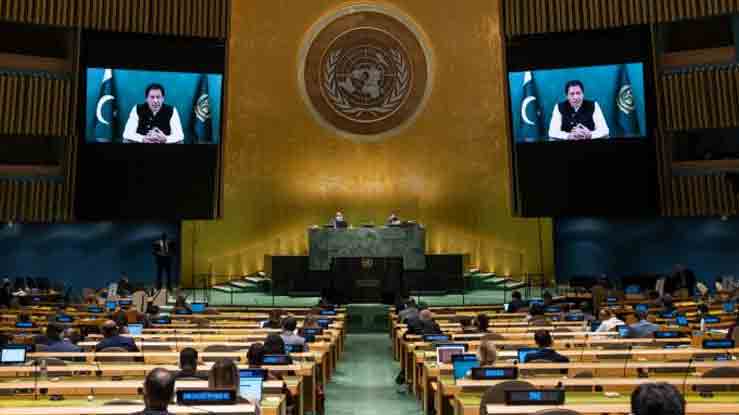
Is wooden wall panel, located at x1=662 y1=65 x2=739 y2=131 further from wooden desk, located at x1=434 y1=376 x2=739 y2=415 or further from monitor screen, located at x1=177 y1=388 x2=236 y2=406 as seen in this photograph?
monitor screen, located at x1=177 y1=388 x2=236 y2=406

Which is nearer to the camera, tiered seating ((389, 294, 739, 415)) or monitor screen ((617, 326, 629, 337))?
tiered seating ((389, 294, 739, 415))

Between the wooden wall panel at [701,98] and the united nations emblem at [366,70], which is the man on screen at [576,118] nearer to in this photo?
the wooden wall panel at [701,98]

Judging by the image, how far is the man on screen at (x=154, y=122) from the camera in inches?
742

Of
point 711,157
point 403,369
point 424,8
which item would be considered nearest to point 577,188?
point 711,157

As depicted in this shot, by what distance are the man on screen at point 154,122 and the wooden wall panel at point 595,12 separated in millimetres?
9601

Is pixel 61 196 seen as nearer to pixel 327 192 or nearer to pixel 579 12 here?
pixel 327 192

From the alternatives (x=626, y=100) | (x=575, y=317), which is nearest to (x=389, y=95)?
(x=626, y=100)

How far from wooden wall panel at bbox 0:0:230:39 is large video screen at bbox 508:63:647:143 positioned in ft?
28.4

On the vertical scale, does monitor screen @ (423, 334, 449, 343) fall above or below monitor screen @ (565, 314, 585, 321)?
below

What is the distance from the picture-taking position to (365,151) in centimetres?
2280

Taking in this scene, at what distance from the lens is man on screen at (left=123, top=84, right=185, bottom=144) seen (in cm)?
1886

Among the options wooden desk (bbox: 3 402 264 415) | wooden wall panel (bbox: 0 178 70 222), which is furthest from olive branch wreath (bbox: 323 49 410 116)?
wooden desk (bbox: 3 402 264 415)

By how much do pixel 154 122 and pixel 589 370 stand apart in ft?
50.4

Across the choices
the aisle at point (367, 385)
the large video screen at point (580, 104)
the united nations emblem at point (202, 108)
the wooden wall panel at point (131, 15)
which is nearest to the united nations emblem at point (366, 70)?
the wooden wall panel at point (131, 15)
